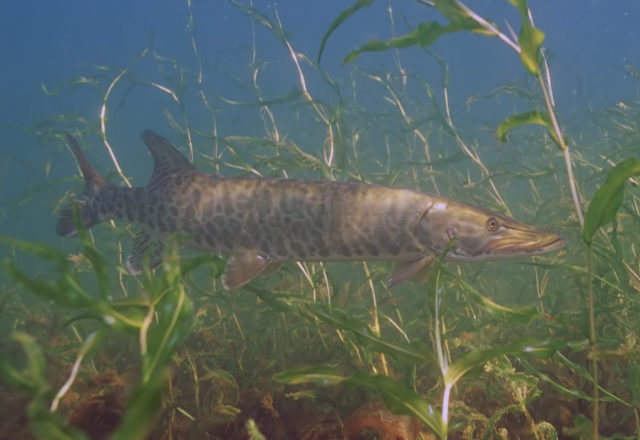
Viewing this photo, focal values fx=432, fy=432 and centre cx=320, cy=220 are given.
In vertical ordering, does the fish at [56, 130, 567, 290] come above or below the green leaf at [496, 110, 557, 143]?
below

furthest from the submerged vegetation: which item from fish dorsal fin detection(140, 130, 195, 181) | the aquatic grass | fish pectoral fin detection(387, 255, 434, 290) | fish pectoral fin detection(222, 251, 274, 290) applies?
fish dorsal fin detection(140, 130, 195, 181)

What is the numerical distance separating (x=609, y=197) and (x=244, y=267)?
2.81 metres

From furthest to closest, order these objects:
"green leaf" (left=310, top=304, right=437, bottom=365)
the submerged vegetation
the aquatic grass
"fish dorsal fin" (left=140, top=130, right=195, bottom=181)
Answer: "fish dorsal fin" (left=140, top=130, right=195, bottom=181) < "green leaf" (left=310, top=304, right=437, bottom=365) < the submerged vegetation < the aquatic grass

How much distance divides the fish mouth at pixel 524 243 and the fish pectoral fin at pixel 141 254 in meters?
2.91

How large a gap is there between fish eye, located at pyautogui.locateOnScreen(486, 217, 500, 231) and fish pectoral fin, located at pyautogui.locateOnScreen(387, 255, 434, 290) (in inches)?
21.1

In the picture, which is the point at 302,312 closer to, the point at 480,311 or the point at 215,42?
the point at 480,311

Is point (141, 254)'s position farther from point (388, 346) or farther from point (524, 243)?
point (524, 243)

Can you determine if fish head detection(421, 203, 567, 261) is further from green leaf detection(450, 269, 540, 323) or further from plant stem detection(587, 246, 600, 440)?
plant stem detection(587, 246, 600, 440)

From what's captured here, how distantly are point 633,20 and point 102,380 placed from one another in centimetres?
16191

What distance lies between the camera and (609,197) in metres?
1.52

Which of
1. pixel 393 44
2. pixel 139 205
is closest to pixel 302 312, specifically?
pixel 393 44

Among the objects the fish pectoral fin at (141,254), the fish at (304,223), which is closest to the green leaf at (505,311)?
the fish at (304,223)

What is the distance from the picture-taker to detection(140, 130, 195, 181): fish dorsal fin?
14.0ft

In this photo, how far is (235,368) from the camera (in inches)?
137
